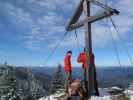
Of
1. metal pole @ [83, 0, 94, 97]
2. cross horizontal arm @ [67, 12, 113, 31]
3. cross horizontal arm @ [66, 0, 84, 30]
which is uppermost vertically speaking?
cross horizontal arm @ [66, 0, 84, 30]

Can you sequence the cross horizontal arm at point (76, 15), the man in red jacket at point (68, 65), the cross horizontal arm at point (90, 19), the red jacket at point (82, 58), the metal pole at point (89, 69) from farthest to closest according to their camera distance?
the man in red jacket at point (68, 65)
the red jacket at point (82, 58)
the cross horizontal arm at point (76, 15)
the metal pole at point (89, 69)
the cross horizontal arm at point (90, 19)

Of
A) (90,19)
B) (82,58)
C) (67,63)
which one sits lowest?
(67,63)

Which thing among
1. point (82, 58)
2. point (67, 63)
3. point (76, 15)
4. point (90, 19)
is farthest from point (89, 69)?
point (76, 15)

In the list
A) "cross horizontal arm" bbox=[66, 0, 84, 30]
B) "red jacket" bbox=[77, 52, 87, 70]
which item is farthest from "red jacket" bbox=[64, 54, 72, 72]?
"cross horizontal arm" bbox=[66, 0, 84, 30]

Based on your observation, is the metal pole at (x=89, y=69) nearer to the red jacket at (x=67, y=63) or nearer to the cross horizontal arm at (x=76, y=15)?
the cross horizontal arm at (x=76, y=15)

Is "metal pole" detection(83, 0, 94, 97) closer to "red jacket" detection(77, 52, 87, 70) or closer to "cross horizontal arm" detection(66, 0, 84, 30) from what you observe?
"red jacket" detection(77, 52, 87, 70)

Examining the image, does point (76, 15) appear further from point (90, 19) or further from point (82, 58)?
point (82, 58)

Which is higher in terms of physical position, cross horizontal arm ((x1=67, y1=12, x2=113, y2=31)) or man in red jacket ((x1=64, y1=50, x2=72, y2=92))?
cross horizontal arm ((x1=67, y1=12, x2=113, y2=31))

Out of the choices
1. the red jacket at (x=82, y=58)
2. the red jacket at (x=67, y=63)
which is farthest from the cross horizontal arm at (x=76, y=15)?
the red jacket at (x=67, y=63)

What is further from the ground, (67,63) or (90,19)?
(90,19)

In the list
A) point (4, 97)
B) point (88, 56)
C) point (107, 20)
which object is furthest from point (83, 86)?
point (4, 97)

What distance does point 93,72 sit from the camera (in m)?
13.7

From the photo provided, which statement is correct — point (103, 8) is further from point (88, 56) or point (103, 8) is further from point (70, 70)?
point (70, 70)

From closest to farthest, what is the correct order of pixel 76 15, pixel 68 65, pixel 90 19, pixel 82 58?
1. pixel 90 19
2. pixel 82 58
3. pixel 76 15
4. pixel 68 65
